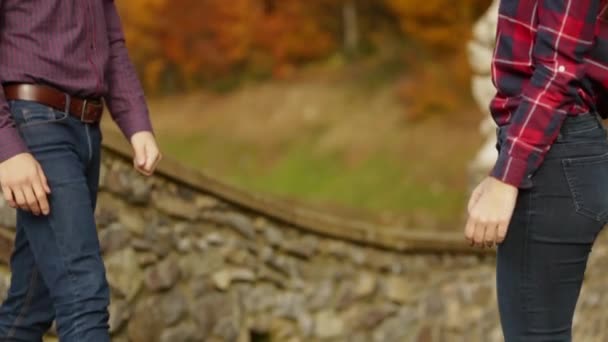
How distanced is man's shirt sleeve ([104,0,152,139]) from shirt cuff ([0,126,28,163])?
0.44 metres

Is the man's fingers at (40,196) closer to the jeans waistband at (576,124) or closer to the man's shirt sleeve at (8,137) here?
the man's shirt sleeve at (8,137)

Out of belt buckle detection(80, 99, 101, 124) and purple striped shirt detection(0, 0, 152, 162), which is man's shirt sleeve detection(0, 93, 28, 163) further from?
belt buckle detection(80, 99, 101, 124)

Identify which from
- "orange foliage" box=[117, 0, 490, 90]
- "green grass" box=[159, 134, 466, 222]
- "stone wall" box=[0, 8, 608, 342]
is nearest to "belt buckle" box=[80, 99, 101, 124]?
"stone wall" box=[0, 8, 608, 342]

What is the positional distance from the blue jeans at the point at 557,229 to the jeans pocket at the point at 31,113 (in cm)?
112

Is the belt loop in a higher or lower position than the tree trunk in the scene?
higher

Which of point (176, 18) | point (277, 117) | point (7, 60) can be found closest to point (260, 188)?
point (277, 117)

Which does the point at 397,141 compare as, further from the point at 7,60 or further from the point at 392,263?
the point at 7,60

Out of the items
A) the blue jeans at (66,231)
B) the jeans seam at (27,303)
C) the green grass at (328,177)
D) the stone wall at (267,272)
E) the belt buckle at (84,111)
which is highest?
the belt buckle at (84,111)


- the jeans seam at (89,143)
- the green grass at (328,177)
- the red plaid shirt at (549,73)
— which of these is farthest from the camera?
the green grass at (328,177)

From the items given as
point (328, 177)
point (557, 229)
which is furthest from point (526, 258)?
point (328, 177)

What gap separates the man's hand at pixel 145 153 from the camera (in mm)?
2816

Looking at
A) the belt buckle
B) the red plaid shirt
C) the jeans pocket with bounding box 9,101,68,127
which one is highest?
the red plaid shirt

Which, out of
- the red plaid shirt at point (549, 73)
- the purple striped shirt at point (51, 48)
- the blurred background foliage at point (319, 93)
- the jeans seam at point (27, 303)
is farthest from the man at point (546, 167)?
the blurred background foliage at point (319, 93)

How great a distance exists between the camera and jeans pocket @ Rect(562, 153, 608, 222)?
215 centimetres
